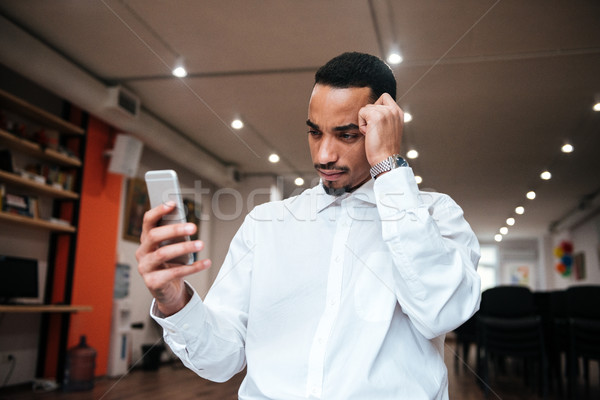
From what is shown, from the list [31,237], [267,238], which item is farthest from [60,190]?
[267,238]

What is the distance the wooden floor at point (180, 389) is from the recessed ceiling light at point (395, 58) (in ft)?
9.15

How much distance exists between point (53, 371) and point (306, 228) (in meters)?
4.82

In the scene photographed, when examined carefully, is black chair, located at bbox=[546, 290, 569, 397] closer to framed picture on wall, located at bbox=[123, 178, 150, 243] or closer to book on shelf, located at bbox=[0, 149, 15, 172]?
framed picture on wall, located at bbox=[123, 178, 150, 243]

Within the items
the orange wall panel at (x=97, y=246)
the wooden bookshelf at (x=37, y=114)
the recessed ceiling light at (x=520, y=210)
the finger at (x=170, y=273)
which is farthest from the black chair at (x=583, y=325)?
the recessed ceiling light at (x=520, y=210)

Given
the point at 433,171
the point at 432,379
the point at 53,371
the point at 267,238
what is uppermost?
the point at 433,171

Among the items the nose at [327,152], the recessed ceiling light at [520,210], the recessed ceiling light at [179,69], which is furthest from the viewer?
the recessed ceiling light at [520,210]

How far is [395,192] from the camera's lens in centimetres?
88

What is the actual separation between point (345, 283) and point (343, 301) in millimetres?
37

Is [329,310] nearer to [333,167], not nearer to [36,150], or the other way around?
[333,167]

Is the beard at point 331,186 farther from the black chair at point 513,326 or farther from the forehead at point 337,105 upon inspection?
the black chair at point 513,326

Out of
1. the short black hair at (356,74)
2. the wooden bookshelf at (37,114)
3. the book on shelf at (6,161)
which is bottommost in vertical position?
the short black hair at (356,74)

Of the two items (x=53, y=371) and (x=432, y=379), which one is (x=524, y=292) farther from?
(x=53, y=371)

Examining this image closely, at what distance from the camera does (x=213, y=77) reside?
483 cm

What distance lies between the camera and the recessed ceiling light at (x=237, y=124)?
592 cm
